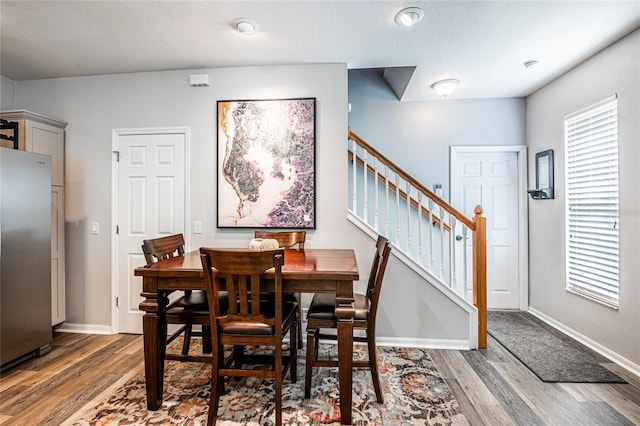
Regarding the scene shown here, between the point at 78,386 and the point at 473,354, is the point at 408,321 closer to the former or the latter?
the point at 473,354

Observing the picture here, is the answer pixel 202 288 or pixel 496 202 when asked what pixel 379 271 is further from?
pixel 496 202

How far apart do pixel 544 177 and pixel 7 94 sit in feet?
18.6

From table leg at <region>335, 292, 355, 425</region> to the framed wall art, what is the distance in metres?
1.29

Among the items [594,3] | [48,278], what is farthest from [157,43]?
[594,3]

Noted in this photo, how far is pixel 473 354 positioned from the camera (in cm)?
275

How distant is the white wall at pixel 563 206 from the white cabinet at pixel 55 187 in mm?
4913

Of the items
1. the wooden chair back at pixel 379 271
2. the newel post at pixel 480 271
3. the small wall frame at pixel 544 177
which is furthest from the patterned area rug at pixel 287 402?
the small wall frame at pixel 544 177

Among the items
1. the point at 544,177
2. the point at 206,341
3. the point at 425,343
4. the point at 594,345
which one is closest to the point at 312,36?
the point at 206,341

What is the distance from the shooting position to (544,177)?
11.7ft

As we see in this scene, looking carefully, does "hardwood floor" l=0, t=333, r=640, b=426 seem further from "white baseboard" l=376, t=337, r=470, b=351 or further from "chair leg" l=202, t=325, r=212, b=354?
"chair leg" l=202, t=325, r=212, b=354

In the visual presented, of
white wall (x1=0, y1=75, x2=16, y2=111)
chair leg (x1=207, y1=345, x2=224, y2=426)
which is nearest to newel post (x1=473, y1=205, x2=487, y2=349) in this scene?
chair leg (x1=207, y1=345, x2=224, y2=426)

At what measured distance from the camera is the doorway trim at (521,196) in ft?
12.8

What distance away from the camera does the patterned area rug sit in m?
1.89

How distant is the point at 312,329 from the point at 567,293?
2719 mm
